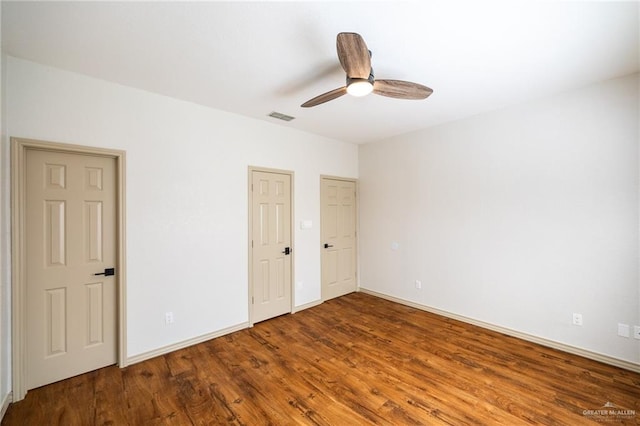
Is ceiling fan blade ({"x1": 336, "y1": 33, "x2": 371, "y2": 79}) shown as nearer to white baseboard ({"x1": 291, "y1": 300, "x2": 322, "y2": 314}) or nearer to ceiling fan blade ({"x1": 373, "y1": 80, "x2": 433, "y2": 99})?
ceiling fan blade ({"x1": 373, "y1": 80, "x2": 433, "y2": 99})

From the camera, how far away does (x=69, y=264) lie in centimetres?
240

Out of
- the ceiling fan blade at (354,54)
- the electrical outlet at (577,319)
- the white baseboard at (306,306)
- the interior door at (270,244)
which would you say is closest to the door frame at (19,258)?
the interior door at (270,244)

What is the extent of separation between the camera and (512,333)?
3.21 metres

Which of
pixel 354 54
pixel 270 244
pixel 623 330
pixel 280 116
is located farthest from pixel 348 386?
pixel 280 116

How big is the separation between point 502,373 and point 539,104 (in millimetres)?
2897

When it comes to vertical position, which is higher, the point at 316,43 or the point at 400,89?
the point at 316,43

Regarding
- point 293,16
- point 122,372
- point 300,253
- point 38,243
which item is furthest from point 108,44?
point 300,253

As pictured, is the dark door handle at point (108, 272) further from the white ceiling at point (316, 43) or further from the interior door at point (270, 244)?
the white ceiling at point (316, 43)

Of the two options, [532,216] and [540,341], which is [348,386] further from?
[532,216]

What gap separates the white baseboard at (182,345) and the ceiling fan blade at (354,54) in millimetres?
3166

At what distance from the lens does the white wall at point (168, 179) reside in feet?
7.58

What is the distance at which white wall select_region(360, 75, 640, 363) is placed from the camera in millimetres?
2564

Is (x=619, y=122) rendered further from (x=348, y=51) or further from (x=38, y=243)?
(x=38, y=243)

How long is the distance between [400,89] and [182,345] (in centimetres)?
342
